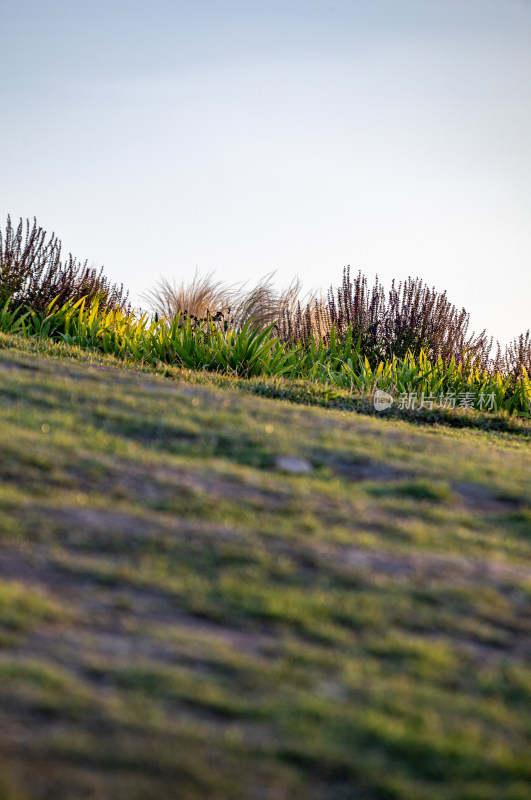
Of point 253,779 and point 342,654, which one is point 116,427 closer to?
point 342,654

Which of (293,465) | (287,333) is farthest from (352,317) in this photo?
(293,465)

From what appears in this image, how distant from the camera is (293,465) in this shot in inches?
239

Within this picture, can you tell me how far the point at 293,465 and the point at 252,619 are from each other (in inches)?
93.8

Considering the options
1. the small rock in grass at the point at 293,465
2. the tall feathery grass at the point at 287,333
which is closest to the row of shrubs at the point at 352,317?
the tall feathery grass at the point at 287,333

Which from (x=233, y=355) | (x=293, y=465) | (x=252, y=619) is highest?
(x=233, y=355)

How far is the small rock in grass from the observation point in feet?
19.7

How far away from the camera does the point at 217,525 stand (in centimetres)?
470

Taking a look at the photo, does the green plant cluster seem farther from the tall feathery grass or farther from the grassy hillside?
the grassy hillside

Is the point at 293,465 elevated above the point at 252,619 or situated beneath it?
elevated above

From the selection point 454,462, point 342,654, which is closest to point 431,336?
point 454,462

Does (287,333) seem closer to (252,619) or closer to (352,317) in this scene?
(352,317)

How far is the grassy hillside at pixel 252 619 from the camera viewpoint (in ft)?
9.20

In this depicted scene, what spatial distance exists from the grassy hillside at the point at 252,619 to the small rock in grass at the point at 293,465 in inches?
2.8

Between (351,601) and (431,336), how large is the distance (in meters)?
13.6
